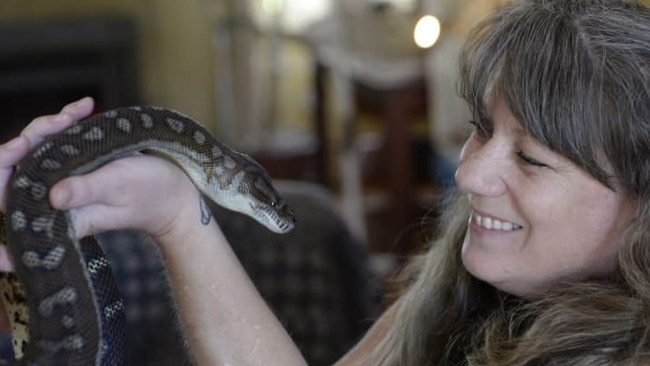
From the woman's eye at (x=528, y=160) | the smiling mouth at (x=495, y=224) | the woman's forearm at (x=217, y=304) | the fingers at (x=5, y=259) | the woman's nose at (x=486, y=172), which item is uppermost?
the woman's eye at (x=528, y=160)

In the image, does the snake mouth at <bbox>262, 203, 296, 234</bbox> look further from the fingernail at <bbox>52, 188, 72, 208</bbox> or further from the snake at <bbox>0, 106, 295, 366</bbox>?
the fingernail at <bbox>52, 188, 72, 208</bbox>

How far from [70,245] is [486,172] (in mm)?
525

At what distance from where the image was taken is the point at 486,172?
134cm

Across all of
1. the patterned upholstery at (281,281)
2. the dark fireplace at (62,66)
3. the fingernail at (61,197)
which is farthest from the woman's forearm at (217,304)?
the dark fireplace at (62,66)

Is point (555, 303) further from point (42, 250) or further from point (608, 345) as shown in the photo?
point (42, 250)

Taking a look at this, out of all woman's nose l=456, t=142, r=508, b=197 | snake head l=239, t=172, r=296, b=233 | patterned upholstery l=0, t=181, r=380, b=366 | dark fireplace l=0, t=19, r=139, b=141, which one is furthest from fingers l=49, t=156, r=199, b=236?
dark fireplace l=0, t=19, r=139, b=141

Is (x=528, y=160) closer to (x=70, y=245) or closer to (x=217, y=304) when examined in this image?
(x=217, y=304)

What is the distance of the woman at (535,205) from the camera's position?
1.25 meters

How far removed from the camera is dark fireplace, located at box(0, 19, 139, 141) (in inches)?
201

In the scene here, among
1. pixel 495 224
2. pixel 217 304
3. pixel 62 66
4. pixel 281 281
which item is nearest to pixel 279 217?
pixel 217 304

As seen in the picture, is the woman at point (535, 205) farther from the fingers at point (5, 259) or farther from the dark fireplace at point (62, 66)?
the dark fireplace at point (62, 66)

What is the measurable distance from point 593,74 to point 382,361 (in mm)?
530

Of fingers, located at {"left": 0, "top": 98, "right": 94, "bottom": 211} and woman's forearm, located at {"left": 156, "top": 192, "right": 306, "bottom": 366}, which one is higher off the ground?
fingers, located at {"left": 0, "top": 98, "right": 94, "bottom": 211}

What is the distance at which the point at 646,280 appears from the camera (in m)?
1.28
